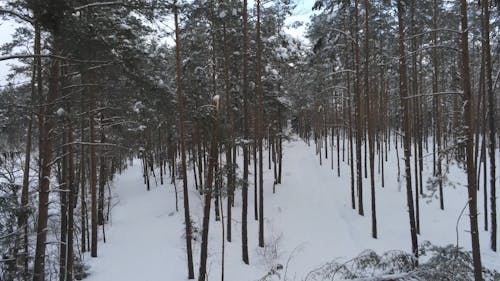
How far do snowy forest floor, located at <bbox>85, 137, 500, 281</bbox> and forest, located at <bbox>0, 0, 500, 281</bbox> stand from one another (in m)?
0.11

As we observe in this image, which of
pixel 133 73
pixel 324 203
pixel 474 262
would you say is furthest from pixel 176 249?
pixel 474 262

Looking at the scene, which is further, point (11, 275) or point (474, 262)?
point (11, 275)

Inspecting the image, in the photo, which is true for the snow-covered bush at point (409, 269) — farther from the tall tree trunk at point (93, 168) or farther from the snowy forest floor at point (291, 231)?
the tall tree trunk at point (93, 168)

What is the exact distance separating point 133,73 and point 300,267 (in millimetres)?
10135

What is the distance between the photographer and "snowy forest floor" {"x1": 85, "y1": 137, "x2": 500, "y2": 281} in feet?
49.8

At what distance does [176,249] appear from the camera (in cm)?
1802

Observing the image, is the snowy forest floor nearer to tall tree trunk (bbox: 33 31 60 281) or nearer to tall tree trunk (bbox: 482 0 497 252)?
tall tree trunk (bbox: 482 0 497 252)

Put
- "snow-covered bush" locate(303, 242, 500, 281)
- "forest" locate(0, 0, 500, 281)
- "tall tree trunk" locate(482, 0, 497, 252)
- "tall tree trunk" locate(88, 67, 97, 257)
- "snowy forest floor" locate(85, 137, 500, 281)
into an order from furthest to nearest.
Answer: "snowy forest floor" locate(85, 137, 500, 281) < "tall tree trunk" locate(88, 67, 97, 257) < "tall tree trunk" locate(482, 0, 497, 252) < "forest" locate(0, 0, 500, 281) < "snow-covered bush" locate(303, 242, 500, 281)

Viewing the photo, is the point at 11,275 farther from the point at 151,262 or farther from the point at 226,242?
the point at 226,242

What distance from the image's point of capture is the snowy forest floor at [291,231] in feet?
49.8

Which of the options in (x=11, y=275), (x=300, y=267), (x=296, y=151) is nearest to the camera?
(x=11, y=275)

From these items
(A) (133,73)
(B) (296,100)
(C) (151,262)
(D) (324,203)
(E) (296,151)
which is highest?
(B) (296,100)

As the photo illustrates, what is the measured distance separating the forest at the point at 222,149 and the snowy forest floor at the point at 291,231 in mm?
114

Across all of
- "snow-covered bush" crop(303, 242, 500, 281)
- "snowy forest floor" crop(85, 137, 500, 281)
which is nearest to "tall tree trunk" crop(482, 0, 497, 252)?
"snowy forest floor" crop(85, 137, 500, 281)
